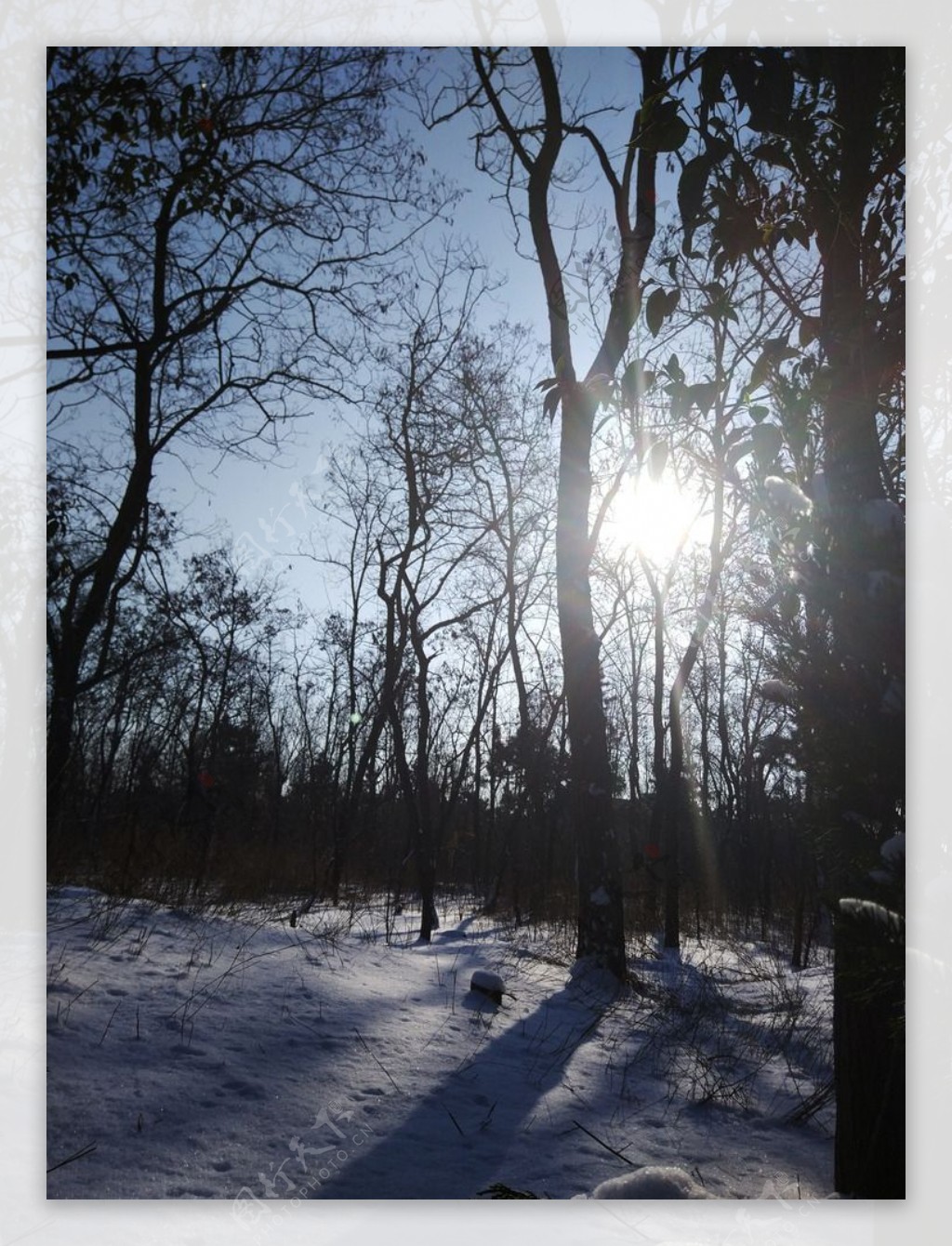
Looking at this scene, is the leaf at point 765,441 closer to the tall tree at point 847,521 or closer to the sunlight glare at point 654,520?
the tall tree at point 847,521

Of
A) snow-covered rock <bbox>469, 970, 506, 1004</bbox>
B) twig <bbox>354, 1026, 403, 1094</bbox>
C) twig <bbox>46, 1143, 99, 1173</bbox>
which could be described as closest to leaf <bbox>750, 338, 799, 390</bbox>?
twig <bbox>354, 1026, 403, 1094</bbox>

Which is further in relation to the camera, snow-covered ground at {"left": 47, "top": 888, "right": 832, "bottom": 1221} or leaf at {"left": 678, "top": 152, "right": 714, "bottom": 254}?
snow-covered ground at {"left": 47, "top": 888, "right": 832, "bottom": 1221}

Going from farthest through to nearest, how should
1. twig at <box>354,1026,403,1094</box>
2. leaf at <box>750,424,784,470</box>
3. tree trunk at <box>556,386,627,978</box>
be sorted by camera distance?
tree trunk at <box>556,386,627,978</box>, twig at <box>354,1026,403,1094</box>, leaf at <box>750,424,784,470</box>

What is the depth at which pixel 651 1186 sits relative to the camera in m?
2.02

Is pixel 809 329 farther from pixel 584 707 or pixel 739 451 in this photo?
pixel 584 707

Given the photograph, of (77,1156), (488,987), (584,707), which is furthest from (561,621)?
(77,1156)

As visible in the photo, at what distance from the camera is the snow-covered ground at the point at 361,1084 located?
200 centimetres

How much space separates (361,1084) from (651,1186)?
2.74 feet

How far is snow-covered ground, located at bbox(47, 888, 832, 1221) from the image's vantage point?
200 centimetres

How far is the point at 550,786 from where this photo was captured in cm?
1353

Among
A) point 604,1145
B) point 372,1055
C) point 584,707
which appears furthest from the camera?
point 584,707

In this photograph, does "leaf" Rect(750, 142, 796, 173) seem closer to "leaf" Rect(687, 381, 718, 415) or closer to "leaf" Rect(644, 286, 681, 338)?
"leaf" Rect(644, 286, 681, 338)

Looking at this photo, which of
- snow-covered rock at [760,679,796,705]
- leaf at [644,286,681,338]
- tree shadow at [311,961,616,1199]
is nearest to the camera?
leaf at [644,286,681,338]

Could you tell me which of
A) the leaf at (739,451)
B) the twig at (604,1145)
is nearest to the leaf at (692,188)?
the leaf at (739,451)
